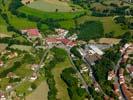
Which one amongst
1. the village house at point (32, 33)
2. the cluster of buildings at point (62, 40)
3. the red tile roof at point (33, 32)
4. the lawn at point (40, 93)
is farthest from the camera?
the red tile roof at point (33, 32)

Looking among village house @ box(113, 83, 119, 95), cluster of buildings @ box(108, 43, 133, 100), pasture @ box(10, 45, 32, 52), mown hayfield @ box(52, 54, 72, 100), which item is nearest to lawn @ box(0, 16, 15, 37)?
pasture @ box(10, 45, 32, 52)

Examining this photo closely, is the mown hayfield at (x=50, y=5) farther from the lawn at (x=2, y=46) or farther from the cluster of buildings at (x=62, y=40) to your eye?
the lawn at (x=2, y=46)

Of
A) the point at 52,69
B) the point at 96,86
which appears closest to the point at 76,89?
the point at 96,86

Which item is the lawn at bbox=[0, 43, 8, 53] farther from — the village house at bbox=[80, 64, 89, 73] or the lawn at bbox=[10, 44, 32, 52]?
the village house at bbox=[80, 64, 89, 73]

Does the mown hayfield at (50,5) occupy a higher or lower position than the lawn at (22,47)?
higher

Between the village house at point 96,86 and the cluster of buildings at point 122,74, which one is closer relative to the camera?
the cluster of buildings at point 122,74

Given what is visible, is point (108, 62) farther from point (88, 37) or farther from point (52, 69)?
→ point (88, 37)

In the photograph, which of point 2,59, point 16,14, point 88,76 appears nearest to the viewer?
point 88,76

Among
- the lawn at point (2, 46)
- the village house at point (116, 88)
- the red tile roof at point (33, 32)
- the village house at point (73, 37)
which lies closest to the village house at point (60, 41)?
the village house at point (73, 37)
